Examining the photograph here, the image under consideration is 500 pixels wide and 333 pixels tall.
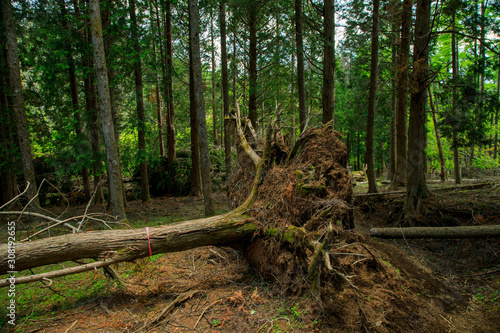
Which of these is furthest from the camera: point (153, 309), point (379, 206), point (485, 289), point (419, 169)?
point (379, 206)

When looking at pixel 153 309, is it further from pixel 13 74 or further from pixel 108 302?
pixel 13 74

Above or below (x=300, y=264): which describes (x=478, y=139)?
above

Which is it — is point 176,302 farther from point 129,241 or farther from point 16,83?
point 16,83

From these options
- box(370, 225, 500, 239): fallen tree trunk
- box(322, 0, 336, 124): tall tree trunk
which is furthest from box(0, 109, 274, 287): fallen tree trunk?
box(322, 0, 336, 124): tall tree trunk

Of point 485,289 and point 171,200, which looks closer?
point 485,289

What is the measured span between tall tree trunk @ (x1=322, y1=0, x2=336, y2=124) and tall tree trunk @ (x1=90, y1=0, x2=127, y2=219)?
6787 mm

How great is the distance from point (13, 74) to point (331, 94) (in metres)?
10.1

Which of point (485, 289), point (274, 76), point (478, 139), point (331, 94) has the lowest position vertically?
point (485, 289)

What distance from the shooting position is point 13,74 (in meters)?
7.91

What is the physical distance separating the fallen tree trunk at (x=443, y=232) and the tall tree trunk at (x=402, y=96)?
4.37m


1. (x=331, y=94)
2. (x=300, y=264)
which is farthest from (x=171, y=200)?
(x=300, y=264)

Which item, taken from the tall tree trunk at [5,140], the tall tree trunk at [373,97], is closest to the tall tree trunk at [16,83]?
the tall tree trunk at [5,140]

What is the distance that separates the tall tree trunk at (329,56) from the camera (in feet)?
27.8

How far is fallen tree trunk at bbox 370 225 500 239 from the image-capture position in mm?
3956
